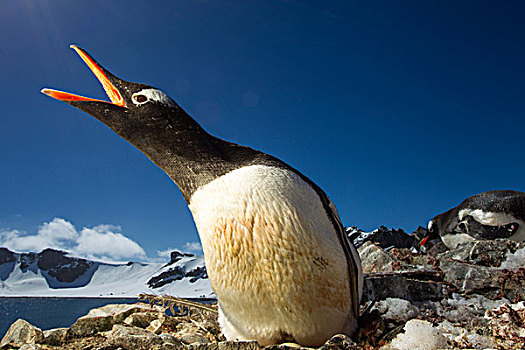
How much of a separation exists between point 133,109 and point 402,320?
8.96 feet

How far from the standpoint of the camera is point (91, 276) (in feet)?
620

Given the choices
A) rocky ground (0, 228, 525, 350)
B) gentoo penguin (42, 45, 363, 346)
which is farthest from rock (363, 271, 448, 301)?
gentoo penguin (42, 45, 363, 346)

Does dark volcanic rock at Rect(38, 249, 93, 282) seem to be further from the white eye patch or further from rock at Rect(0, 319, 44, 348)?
the white eye patch

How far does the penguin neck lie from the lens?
2641 millimetres

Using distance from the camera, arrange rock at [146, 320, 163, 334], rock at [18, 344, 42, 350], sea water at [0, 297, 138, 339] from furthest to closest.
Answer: sea water at [0, 297, 138, 339] → rock at [146, 320, 163, 334] → rock at [18, 344, 42, 350]

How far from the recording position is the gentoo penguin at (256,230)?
222 centimetres

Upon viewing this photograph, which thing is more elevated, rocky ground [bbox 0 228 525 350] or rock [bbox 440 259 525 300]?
rock [bbox 440 259 525 300]

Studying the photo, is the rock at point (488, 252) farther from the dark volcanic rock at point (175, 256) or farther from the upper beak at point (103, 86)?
the dark volcanic rock at point (175, 256)

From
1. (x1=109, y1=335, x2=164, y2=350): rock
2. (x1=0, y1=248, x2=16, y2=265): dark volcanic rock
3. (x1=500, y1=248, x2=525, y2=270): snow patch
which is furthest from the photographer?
(x1=0, y1=248, x2=16, y2=265): dark volcanic rock

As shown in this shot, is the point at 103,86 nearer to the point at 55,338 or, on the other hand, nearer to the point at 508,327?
the point at 55,338

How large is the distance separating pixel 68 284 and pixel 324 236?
216303 millimetres

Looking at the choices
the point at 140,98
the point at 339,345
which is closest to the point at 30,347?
the point at 140,98

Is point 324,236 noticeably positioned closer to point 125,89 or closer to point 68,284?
point 125,89

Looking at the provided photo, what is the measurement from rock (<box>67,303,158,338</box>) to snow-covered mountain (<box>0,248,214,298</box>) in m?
150
